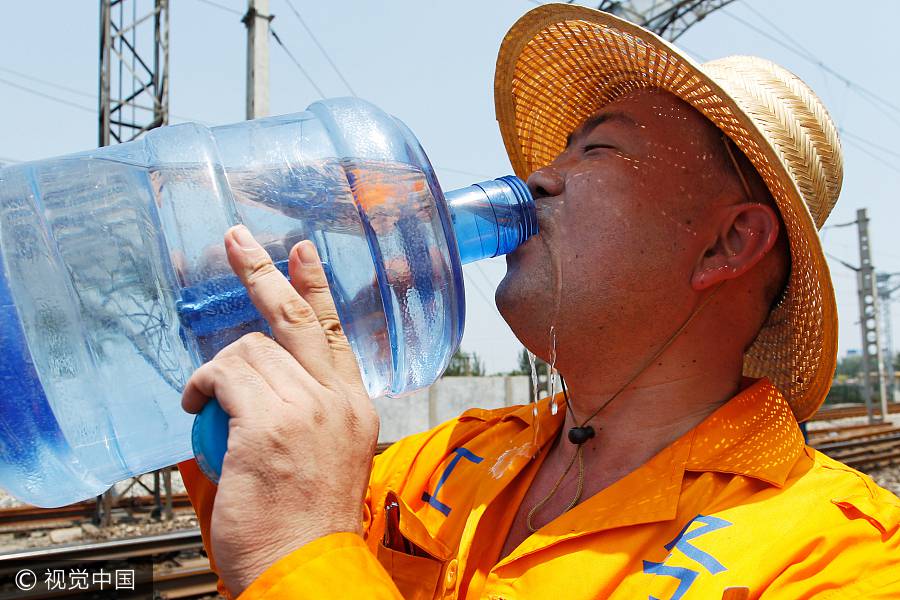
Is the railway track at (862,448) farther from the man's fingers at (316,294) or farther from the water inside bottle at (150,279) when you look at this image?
the man's fingers at (316,294)

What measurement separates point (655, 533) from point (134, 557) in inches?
191

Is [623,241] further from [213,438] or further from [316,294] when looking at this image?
[213,438]

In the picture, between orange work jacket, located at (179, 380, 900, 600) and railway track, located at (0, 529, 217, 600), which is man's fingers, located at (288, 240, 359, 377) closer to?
orange work jacket, located at (179, 380, 900, 600)

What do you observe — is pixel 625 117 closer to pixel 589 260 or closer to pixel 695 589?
pixel 589 260

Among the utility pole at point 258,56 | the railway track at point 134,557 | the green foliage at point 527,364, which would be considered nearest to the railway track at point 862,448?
the green foliage at point 527,364

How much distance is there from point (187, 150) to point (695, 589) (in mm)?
1311

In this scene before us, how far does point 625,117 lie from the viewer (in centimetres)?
187

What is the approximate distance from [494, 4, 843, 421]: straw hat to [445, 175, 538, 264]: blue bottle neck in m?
0.45

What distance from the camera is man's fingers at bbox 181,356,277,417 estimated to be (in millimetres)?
1031

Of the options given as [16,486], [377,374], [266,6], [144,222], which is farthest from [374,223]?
[266,6]

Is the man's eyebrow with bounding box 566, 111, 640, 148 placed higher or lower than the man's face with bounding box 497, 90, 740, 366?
higher

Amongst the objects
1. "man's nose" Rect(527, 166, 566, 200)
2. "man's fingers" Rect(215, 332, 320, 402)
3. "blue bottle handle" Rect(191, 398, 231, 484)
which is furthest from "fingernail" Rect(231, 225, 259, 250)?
"man's nose" Rect(527, 166, 566, 200)

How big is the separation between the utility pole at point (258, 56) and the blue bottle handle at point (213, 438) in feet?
20.8

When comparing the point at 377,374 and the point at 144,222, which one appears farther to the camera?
the point at 377,374
